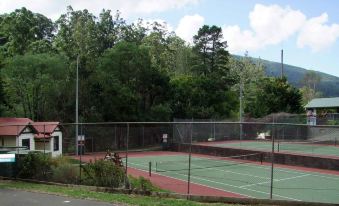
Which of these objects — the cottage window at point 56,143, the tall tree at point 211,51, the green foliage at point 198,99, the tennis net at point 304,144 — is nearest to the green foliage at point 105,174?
the cottage window at point 56,143

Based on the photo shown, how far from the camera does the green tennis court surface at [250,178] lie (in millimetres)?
26452

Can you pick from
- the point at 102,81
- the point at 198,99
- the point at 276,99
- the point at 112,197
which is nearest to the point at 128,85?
the point at 102,81

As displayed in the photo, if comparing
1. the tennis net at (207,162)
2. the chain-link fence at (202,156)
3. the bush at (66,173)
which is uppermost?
the bush at (66,173)

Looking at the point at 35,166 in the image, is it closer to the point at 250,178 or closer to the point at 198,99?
the point at 250,178

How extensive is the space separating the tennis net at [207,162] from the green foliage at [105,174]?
1930 cm

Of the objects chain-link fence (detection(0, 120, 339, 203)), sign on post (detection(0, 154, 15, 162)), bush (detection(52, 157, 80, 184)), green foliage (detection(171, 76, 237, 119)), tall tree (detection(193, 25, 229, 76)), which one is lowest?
chain-link fence (detection(0, 120, 339, 203))

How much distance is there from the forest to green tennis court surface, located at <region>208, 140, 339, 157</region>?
10.8m

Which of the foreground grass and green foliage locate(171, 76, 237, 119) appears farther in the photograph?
green foliage locate(171, 76, 237, 119)

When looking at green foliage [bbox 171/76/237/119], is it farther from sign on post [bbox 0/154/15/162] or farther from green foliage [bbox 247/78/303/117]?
sign on post [bbox 0/154/15/162]

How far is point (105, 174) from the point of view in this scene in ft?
60.8

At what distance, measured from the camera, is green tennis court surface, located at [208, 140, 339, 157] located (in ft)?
147

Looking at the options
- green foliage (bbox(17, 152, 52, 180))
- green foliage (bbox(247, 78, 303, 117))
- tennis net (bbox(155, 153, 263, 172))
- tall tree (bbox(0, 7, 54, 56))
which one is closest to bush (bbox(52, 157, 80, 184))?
green foliage (bbox(17, 152, 52, 180))

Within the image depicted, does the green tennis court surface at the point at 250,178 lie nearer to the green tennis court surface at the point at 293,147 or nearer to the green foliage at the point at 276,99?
the green tennis court surface at the point at 293,147

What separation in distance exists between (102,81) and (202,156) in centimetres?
1701
